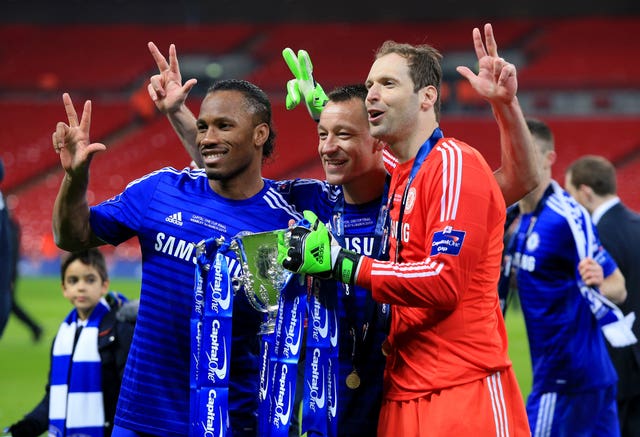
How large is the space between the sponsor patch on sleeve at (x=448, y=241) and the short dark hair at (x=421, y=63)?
1.86ft

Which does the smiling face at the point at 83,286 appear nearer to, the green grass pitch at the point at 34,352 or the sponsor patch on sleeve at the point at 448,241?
the sponsor patch on sleeve at the point at 448,241

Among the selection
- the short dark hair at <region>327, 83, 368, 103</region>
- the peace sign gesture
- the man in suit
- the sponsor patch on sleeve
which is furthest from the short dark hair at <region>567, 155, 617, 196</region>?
the peace sign gesture

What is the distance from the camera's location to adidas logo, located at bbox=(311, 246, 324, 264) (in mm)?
3248

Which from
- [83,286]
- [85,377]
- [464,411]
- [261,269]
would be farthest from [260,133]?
[83,286]

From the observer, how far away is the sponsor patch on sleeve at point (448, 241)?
125 inches

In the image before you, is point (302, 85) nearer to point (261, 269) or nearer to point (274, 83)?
point (261, 269)

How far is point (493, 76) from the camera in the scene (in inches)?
147

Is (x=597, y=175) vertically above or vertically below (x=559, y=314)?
above

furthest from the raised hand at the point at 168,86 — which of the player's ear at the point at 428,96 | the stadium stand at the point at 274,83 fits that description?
the stadium stand at the point at 274,83

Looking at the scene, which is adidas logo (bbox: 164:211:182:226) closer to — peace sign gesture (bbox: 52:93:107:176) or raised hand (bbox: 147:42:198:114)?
peace sign gesture (bbox: 52:93:107:176)

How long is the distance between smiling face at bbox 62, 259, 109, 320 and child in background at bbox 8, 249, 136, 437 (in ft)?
0.48

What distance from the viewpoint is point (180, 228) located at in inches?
146

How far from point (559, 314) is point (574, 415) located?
21.4 inches

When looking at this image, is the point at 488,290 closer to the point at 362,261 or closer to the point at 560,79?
the point at 362,261
